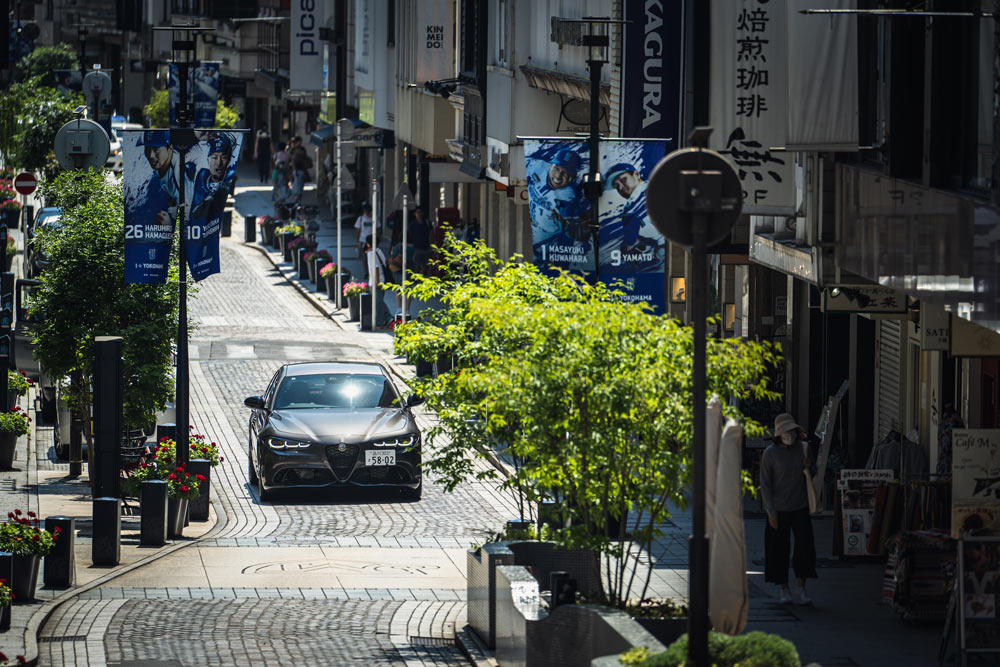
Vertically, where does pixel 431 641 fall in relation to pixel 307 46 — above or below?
below

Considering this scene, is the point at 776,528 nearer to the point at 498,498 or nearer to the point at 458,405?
the point at 458,405

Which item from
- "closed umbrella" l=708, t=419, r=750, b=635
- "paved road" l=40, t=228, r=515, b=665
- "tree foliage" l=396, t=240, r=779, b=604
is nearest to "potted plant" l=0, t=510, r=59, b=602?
"paved road" l=40, t=228, r=515, b=665

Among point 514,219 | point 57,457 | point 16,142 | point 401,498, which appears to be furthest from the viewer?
point 16,142

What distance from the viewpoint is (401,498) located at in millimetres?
22297

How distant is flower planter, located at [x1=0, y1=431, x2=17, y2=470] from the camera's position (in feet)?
79.0

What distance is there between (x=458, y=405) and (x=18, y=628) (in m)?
4.19

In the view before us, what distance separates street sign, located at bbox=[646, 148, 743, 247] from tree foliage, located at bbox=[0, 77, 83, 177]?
44859 mm

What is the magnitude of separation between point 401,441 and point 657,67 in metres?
5.77

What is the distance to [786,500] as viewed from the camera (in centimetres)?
1625

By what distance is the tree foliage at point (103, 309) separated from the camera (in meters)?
21.9

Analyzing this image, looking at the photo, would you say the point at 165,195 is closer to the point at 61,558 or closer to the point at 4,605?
the point at 61,558

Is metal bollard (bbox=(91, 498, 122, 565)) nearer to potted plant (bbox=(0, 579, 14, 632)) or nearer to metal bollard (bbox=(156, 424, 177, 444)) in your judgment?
potted plant (bbox=(0, 579, 14, 632))

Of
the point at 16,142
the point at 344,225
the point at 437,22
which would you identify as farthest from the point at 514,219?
the point at 16,142

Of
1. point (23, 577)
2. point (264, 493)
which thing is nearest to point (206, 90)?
point (264, 493)
